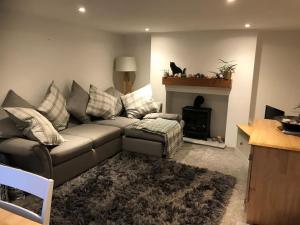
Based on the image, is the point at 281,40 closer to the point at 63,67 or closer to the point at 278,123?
the point at 278,123

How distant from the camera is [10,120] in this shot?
294 centimetres

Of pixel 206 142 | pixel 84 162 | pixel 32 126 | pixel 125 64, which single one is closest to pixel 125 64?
pixel 125 64

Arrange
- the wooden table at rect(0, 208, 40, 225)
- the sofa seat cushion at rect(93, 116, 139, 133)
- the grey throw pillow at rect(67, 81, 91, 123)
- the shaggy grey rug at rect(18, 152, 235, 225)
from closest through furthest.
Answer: the wooden table at rect(0, 208, 40, 225), the shaggy grey rug at rect(18, 152, 235, 225), the grey throw pillow at rect(67, 81, 91, 123), the sofa seat cushion at rect(93, 116, 139, 133)

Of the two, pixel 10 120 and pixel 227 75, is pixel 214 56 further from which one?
pixel 10 120

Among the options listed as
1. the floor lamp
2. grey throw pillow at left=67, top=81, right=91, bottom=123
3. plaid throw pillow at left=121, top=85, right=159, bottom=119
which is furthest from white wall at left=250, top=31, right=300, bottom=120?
grey throw pillow at left=67, top=81, right=91, bottom=123

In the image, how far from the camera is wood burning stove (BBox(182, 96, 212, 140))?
15.8 feet

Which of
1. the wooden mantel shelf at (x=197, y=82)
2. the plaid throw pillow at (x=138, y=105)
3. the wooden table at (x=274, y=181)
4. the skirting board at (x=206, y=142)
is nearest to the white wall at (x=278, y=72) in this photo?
the wooden mantel shelf at (x=197, y=82)

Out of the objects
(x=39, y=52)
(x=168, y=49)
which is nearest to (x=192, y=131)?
(x=168, y=49)

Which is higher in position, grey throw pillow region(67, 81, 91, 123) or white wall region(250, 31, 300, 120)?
white wall region(250, 31, 300, 120)

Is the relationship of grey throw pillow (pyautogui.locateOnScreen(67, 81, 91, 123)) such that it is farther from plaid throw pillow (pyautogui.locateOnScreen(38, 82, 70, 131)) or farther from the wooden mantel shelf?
the wooden mantel shelf

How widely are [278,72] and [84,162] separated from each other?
375 cm

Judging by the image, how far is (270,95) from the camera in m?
4.75

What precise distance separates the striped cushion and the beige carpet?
1.93 m

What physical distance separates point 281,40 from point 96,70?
346 cm
